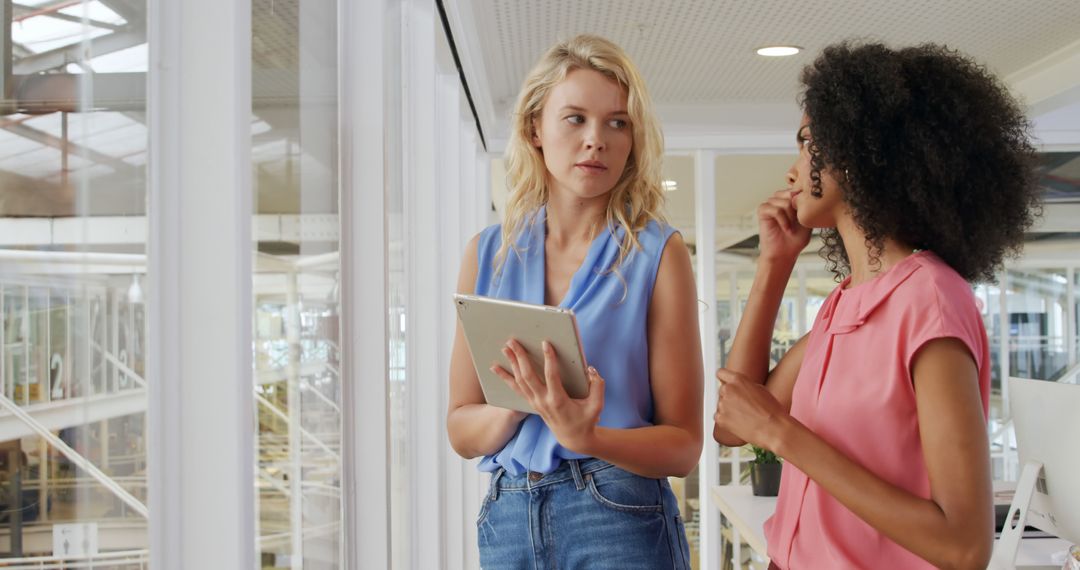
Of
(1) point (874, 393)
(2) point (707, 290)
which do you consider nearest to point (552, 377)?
(1) point (874, 393)

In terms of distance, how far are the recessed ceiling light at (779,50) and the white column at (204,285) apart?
3211 mm

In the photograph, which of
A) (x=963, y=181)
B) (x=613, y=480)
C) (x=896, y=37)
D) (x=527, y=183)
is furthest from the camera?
(x=896, y=37)

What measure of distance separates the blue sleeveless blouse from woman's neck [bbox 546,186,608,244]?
5cm

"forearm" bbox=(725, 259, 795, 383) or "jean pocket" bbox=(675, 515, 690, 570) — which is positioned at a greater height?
"forearm" bbox=(725, 259, 795, 383)

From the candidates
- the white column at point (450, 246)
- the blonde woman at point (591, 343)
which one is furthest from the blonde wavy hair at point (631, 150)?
the white column at point (450, 246)

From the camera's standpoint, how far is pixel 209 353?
2.81 ft

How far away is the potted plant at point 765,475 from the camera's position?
279cm

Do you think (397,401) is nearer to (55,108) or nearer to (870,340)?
(870,340)

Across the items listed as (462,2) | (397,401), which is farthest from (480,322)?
(462,2)

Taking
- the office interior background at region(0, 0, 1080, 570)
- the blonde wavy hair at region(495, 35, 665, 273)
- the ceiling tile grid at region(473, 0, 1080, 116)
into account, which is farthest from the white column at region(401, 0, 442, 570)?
the ceiling tile grid at region(473, 0, 1080, 116)

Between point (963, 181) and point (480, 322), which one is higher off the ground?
point (963, 181)

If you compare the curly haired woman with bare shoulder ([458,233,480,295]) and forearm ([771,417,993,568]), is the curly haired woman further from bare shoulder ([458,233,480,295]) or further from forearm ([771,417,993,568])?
bare shoulder ([458,233,480,295])

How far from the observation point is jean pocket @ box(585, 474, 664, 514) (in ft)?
4.02

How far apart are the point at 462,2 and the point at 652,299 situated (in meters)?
1.63
